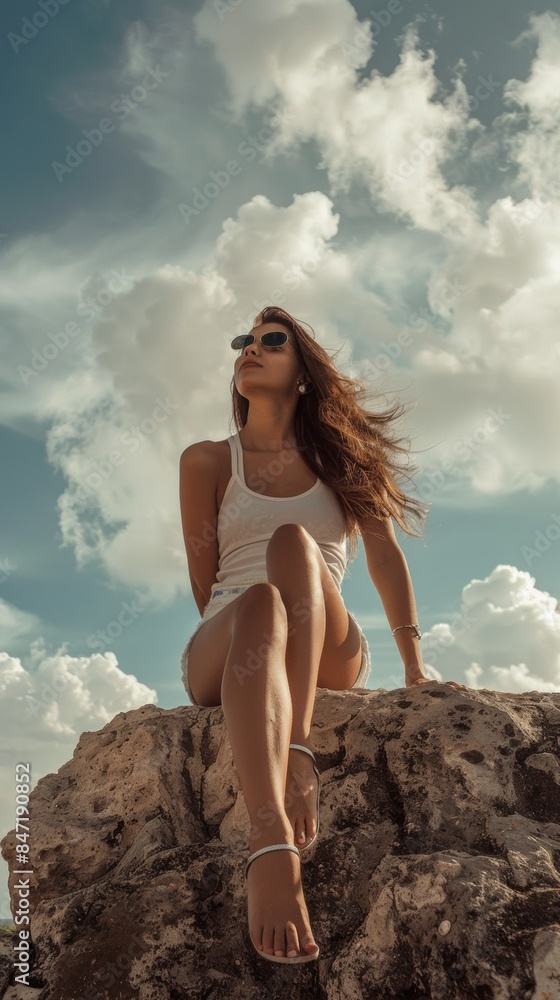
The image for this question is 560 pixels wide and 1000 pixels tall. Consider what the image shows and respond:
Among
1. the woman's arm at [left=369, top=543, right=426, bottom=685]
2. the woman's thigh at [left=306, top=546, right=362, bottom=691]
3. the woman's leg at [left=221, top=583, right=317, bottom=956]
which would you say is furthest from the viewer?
the woman's arm at [left=369, top=543, right=426, bottom=685]

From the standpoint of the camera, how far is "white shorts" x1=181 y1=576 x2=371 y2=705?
381cm

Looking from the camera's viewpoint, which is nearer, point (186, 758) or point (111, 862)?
point (111, 862)

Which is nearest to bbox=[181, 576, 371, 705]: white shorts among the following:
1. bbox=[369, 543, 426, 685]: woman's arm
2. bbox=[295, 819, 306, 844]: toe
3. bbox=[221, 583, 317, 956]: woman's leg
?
bbox=[369, 543, 426, 685]: woman's arm

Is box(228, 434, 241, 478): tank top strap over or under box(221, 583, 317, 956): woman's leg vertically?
over

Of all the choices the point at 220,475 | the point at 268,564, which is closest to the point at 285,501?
the point at 220,475

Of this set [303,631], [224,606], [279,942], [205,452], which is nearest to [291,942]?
[279,942]

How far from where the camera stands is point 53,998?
239cm

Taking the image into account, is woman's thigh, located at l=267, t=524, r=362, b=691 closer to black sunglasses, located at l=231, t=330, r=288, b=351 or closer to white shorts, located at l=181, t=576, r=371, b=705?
white shorts, located at l=181, t=576, r=371, b=705

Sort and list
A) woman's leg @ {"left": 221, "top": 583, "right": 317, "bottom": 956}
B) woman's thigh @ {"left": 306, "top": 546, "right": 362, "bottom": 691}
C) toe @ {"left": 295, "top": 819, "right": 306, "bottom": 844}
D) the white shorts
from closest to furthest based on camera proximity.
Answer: woman's leg @ {"left": 221, "top": 583, "right": 317, "bottom": 956} → toe @ {"left": 295, "top": 819, "right": 306, "bottom": 844} → woman's thigh @ {"left": 306, "top": 546, "right": 362, "bottom": 691} → the white shorts

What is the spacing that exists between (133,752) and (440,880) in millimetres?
1626

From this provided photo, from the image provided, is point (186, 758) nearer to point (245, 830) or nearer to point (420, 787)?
point (245, 830)

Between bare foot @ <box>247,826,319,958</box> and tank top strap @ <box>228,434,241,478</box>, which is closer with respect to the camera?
bare foot @ <box>247,826,319,958</box>

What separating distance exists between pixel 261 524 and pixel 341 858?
6.24ft

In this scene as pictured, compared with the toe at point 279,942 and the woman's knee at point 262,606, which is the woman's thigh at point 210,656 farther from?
the toe at point 279,942
